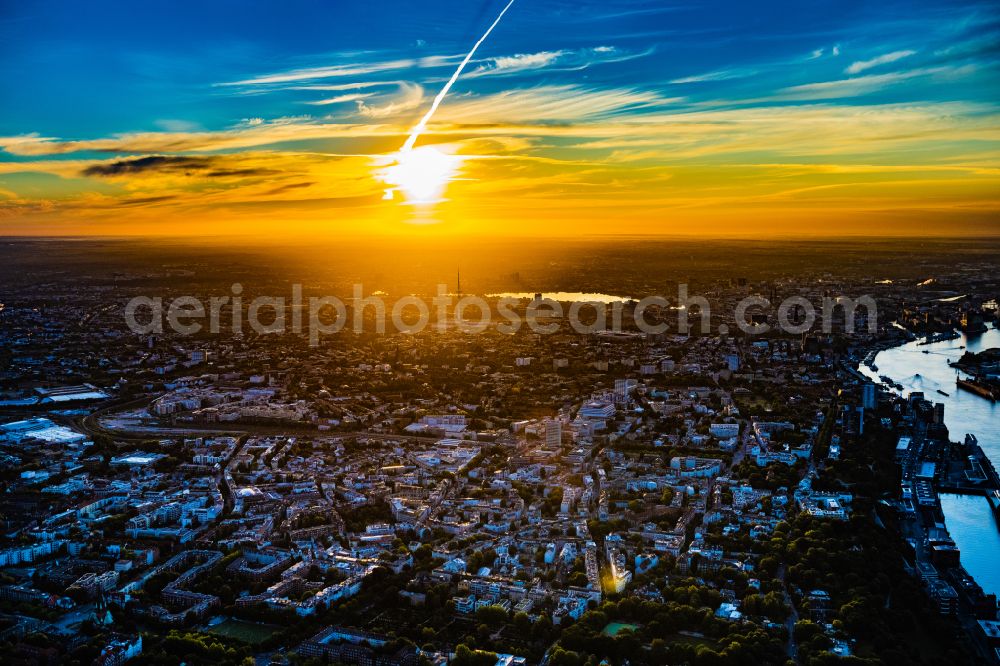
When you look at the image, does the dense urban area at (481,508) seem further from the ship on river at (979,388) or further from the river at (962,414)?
the river at (962,414)

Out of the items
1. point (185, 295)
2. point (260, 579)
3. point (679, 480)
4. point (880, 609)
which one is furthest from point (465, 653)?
point (185, 295)

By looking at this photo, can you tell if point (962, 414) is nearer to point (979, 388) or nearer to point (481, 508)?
point (979, 388)

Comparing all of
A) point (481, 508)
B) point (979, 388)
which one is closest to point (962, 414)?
point (979, 388)

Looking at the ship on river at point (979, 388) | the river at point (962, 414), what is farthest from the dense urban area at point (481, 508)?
the river at point (962, 414)

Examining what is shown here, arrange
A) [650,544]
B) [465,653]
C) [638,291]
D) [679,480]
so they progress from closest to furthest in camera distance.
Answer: [465,653] → [650,544] → [679,480] → [638,291]

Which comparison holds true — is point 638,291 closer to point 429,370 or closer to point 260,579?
point 429,370
